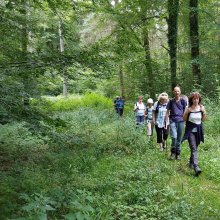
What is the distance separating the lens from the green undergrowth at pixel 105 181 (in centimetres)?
268

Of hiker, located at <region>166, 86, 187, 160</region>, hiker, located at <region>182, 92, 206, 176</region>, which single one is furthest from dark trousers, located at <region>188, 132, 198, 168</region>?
hiker, located at <region>166, 86, 187, 160</region>

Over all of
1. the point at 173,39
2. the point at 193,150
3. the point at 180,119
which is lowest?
the point at 193,150

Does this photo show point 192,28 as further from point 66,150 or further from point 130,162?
point 66,150

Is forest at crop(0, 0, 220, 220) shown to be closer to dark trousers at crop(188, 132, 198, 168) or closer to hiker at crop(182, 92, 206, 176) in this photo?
dark trousers at crop(188, 132, 198, 168)

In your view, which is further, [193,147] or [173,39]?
[173,39]

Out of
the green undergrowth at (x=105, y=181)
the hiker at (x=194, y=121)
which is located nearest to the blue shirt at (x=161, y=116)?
the green undergrowth at (x=105, y=181)

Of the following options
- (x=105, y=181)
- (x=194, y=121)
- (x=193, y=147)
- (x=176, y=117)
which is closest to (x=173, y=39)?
(x=176, y=117)

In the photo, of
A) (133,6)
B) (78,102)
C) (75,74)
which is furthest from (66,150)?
(78,102)

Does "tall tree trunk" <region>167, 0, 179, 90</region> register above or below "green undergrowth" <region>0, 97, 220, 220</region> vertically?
above

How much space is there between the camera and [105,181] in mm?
3750

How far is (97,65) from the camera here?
3.64 metres

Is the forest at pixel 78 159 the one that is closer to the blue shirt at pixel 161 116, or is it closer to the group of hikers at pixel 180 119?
the group of hikers at pixel 180 119

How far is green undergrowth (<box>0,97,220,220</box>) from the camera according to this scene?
8.80 ft

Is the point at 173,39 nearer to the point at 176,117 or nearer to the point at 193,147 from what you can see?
the point at 176,117
